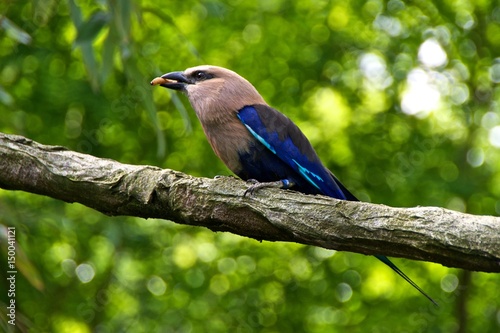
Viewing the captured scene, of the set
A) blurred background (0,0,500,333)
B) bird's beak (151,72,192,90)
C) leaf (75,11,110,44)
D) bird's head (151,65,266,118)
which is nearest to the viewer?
leaf (75,11,110,44)

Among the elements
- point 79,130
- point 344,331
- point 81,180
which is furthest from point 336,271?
point 81,180

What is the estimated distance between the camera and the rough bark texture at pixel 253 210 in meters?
2.82

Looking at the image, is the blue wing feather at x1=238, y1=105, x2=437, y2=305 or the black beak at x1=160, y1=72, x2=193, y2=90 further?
the black beak at x1=160, y1=72, x2=193, y2=90

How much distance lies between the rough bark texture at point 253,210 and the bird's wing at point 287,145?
3.12 feet

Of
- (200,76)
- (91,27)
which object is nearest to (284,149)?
(200,76)

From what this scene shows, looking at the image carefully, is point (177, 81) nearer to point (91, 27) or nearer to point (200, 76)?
point (200, 76)

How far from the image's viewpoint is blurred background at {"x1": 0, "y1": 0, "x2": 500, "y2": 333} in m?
7.49

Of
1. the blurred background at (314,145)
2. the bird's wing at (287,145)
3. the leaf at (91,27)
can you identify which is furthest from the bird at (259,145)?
the blurred background at (314,145)

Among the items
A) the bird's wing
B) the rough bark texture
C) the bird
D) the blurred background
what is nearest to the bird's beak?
the bird

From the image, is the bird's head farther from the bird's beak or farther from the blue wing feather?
the blue wing feather

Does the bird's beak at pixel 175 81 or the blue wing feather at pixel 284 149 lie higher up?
the bird's beak at pixel 175 81

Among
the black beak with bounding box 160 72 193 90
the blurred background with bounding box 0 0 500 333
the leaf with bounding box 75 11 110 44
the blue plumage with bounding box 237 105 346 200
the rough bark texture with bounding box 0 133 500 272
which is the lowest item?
the blurred background with bounding box 0 0 500 333

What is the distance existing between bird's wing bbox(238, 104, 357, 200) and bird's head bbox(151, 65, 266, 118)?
4.2 inches

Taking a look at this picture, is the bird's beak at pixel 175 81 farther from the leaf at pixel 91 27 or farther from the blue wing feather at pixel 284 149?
the leaf at pixel 91 27
